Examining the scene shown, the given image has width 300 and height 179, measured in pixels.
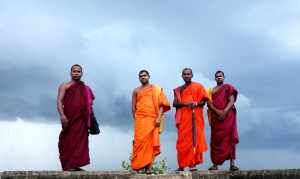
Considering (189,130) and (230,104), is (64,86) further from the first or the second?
(230,104)

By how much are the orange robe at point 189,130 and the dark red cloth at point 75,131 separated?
1.98 meters

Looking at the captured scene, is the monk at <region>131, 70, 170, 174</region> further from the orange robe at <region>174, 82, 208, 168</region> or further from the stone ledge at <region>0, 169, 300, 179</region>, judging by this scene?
the stone ledge at <region>0, 169, 300, 179</region>

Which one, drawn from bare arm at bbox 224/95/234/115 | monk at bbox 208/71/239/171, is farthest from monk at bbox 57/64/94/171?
bare arm at bbox 224/95/234/115

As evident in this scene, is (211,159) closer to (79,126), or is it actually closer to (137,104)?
(137,104)

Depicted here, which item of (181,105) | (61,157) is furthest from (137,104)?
(61,157)

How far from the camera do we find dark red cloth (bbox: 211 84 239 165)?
41.5 feet

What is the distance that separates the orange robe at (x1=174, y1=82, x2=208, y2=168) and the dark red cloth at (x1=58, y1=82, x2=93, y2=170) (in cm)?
198

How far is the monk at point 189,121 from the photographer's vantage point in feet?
40.5

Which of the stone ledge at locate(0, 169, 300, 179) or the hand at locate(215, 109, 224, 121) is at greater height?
the hand at locate(215, 109, 224, 121)

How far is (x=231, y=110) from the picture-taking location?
1284 cm

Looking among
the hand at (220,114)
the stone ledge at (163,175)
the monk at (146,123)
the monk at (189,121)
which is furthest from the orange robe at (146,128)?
the hand at (220,114)

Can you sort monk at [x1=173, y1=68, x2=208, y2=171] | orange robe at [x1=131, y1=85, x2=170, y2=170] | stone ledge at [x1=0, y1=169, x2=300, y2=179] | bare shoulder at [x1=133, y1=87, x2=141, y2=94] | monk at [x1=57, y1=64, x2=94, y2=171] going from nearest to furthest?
stone ledge at [x1=0, y1=169, x2=300, y2=179], monk at [x1=57, y1=64, x2=94, y2=171], orange robe at [x1=131, y1=85, x2=170, y2=170], bare shoulder at [x1=133, y1=87, x2=141, y2=94], monk at [x1=173, y1=68, x2=208, y2=171]

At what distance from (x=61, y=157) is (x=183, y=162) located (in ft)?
8.18

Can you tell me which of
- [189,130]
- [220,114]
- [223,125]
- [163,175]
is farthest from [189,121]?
[163,175]
